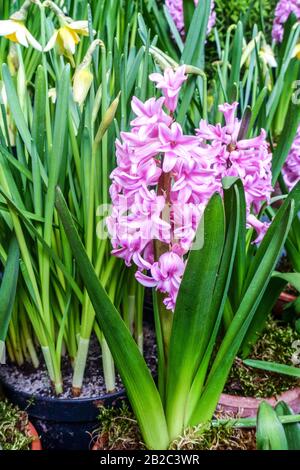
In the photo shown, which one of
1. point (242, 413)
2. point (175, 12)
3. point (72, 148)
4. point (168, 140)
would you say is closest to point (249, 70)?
point (72, 148)

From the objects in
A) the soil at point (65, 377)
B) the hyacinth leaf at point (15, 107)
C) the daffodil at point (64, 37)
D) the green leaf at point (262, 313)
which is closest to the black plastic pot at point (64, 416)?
the soil at point (65, 377)

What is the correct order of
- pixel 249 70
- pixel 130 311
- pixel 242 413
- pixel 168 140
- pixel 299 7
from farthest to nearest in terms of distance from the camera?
1. pixel 299 7
2. pixel 249 70
3. pixel 130 311
4. pixel 242 413
5. pixel 168 140

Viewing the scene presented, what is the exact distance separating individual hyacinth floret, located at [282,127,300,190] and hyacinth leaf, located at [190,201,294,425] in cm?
42

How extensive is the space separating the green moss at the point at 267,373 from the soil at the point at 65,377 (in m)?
0.16

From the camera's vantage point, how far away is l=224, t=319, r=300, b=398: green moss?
0.92 m

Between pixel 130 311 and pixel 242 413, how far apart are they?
10.5 inches

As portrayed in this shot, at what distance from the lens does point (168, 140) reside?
639 mm

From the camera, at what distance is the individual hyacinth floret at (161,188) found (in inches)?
25.1

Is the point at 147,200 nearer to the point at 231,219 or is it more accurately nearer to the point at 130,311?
the point at 231,219

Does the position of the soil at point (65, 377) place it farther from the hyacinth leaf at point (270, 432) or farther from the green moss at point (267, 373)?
the hyacinth leaf at point (270, 432)


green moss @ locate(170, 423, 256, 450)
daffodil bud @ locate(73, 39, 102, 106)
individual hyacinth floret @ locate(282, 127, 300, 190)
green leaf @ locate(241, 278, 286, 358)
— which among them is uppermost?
daffodil bud @ locate(73, 39, 102, 106)

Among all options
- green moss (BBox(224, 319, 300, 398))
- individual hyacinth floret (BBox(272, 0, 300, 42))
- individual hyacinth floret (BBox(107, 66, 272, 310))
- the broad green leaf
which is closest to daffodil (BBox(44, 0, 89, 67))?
individual hyacinth floret (BBox(107, 66, 272, 310))

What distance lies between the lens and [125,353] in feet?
2.37

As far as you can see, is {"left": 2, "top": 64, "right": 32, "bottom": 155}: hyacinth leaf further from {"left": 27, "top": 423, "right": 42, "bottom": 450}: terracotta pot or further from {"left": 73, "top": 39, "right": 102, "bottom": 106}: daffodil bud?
{"left": 27, "top": 423, "right": 42, "bottom": 450}: terracotta pot
